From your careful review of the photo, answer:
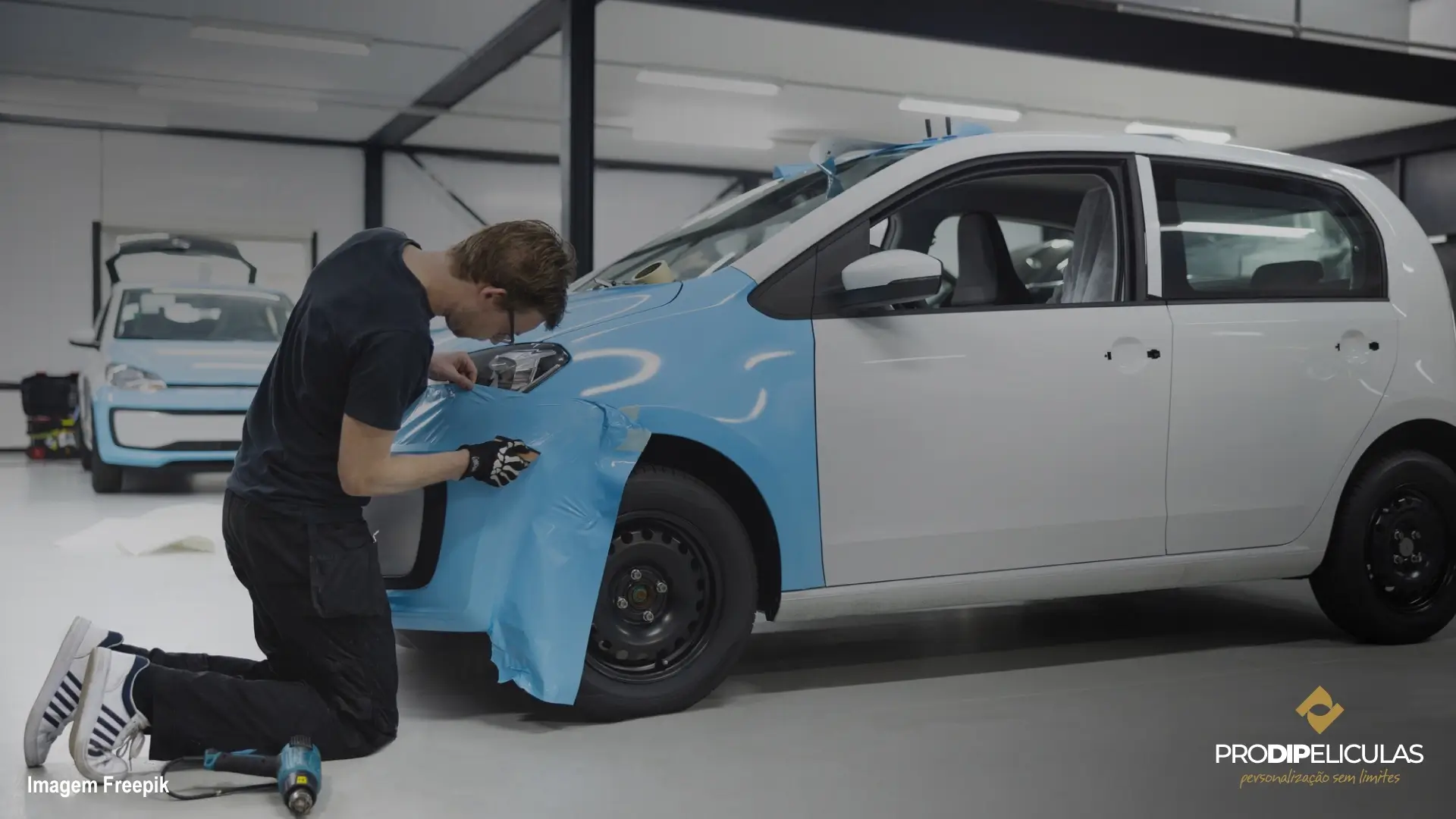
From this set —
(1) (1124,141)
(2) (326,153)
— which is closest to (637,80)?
(2) (326,153)

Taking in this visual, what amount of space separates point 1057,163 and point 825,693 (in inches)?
64.3

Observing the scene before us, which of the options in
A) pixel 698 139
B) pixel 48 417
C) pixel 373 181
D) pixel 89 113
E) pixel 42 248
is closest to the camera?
pixel 48 417

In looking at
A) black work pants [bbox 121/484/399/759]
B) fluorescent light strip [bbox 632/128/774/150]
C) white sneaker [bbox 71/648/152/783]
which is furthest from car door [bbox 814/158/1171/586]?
fluorescent light strip [bbox 632/128/774/150]

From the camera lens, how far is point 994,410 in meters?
3.40

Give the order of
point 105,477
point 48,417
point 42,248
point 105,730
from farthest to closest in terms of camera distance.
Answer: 1. point 42,248
2. point 48,417
3. point 105,477
4. point 105,730

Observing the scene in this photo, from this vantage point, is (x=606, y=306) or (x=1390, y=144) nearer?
(x=606, y=306)

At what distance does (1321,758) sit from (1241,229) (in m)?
1.76

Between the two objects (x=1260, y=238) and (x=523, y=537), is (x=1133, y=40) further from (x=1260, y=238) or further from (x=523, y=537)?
(x=523, y=537)

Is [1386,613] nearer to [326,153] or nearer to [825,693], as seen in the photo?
[825,693]

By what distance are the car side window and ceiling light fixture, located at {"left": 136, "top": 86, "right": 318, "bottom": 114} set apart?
10581 mm

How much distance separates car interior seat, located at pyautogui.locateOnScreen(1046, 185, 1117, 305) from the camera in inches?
147

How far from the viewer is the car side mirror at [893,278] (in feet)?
10.4

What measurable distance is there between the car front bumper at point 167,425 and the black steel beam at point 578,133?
254cm

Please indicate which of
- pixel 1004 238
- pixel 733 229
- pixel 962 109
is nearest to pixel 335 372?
pixel 733 229
